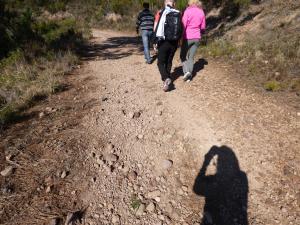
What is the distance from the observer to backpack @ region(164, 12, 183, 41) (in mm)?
5238

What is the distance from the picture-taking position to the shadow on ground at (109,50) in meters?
9.70

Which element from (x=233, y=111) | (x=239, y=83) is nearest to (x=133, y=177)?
(x=233, y=111)

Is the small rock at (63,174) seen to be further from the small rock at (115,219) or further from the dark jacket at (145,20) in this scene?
the dark jacket at (145,20)

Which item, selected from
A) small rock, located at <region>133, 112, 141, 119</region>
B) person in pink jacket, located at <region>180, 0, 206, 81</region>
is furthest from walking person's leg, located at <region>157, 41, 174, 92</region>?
small rock, located at <region>133, 112, 141, 119</region>

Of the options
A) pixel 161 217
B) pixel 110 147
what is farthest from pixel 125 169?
pixel 161 217

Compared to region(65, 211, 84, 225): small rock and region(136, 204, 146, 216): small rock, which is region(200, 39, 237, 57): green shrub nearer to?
region(136, 204, 146, 216): small rock

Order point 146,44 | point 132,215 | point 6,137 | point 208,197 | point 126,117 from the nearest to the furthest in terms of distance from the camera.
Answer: point 132,215 → point 208,197 → point 6,137 → point 126,117 → point 146,44

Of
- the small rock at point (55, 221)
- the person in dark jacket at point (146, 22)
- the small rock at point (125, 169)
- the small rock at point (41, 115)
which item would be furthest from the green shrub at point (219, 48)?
the small rock at point (55, 221)

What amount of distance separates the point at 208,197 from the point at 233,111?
2286mm

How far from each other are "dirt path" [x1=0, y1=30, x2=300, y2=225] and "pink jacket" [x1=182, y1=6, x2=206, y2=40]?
1245mm

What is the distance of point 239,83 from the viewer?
21.0 ft

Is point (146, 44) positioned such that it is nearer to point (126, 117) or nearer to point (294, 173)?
point (126, 117)

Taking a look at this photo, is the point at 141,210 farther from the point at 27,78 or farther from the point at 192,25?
the point at 27,78

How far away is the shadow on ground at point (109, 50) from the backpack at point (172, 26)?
4.47m
